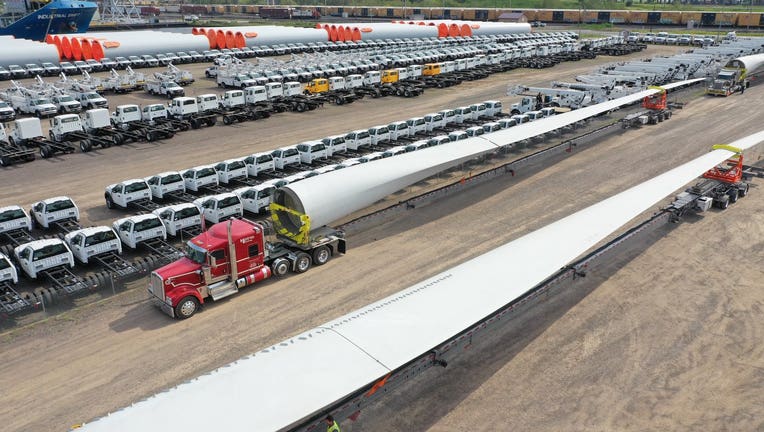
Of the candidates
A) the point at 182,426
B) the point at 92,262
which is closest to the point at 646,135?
the point at 92,262

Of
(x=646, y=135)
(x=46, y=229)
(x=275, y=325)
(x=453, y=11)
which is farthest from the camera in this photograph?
(x=453, y=11)

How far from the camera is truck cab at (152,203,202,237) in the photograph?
24.6 metres

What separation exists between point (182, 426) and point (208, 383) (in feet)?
4.65

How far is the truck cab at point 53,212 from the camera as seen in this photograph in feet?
85.0

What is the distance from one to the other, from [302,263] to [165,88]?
4472cm

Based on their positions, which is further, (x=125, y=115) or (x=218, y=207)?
(x=125, y=115)

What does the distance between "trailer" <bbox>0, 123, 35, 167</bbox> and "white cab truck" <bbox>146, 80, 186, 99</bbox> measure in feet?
69.2

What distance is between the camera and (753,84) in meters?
68.6

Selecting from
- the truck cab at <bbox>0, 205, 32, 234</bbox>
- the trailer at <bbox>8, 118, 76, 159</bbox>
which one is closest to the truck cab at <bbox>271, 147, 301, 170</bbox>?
the truck cab at <bbox>0, 205, 32, 234</bbox>

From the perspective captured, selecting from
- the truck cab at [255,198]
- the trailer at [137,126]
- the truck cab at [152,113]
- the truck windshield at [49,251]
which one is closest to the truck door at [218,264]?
the truck windshield at [49,251]

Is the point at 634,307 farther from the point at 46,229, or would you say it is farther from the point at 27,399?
the point at 46,229

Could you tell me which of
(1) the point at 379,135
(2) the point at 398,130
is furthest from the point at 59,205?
(2) the point at 398,130

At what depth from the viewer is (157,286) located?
19.2 metres

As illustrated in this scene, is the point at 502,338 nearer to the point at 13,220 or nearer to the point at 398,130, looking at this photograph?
Result: the point at 13,220
